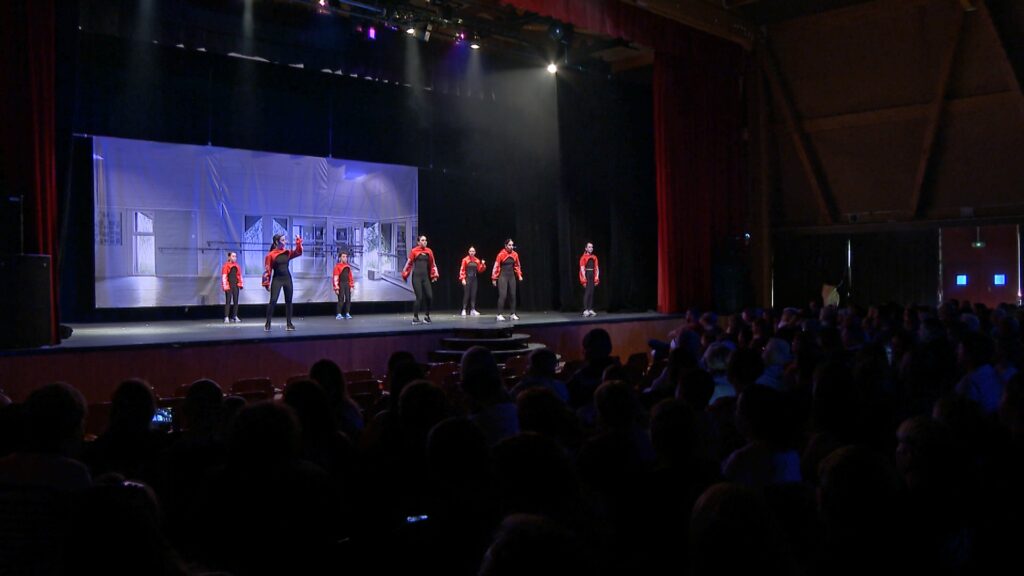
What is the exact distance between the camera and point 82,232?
1189cm

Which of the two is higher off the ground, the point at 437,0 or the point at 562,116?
the point at 437,0

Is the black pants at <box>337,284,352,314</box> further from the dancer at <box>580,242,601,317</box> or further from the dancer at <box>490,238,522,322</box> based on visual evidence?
the dancer at <box>580,242,601,317</box>

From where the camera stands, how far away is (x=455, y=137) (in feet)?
51.9

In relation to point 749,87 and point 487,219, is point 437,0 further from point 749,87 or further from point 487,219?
point 749,87

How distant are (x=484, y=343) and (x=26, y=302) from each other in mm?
5338

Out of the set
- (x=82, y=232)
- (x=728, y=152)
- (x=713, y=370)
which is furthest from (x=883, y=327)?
(x=82, y=232)

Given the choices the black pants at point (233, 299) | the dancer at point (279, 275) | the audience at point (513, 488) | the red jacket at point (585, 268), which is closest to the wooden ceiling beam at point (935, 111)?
the red jacket at point (585, 268)

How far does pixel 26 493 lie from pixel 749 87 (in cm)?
1582

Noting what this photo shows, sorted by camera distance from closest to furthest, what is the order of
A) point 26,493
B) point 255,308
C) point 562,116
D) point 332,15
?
1. point 26,493
2. point 332,15
3. point 255,308
4. point 562,116

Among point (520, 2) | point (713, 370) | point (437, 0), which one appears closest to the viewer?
point (713, 370)

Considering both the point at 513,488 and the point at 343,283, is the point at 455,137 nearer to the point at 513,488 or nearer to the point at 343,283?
the point at 343,283

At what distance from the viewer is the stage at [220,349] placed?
7.70 m

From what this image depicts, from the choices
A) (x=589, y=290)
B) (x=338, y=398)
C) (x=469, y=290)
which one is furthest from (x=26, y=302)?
(x=589, y=290)

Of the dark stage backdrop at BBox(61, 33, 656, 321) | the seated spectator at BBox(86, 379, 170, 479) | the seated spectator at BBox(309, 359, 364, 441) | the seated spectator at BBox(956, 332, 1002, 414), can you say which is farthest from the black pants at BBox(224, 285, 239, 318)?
the seated spectator at BBox(956, 332, 1002, 414)
